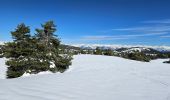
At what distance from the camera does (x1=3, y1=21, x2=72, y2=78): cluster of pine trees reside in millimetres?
30547

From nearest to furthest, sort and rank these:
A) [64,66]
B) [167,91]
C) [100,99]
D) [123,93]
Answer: [100,99] < [123,93] < [167,91] < [64,66]

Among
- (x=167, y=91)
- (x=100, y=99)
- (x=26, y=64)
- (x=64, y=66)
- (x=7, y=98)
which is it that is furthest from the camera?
(x=64, y=66)

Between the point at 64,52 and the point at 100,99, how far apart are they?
28.4 meters

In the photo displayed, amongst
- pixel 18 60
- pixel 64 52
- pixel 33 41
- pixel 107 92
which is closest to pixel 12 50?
pixel 18 60

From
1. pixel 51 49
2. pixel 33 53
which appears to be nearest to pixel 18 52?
pixel 33 53

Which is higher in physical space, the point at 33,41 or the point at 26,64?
the point at 33,41

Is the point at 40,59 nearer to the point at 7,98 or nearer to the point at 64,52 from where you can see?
the point at 64,52

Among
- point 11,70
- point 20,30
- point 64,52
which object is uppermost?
point 20,30

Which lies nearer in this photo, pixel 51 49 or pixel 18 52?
pixel 18 52

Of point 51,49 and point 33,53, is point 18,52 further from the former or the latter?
point 51,49

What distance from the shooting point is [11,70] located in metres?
30.6

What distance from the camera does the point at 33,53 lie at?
31516 millimetres

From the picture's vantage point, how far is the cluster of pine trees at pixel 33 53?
30547mm

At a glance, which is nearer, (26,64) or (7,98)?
(7,98)
